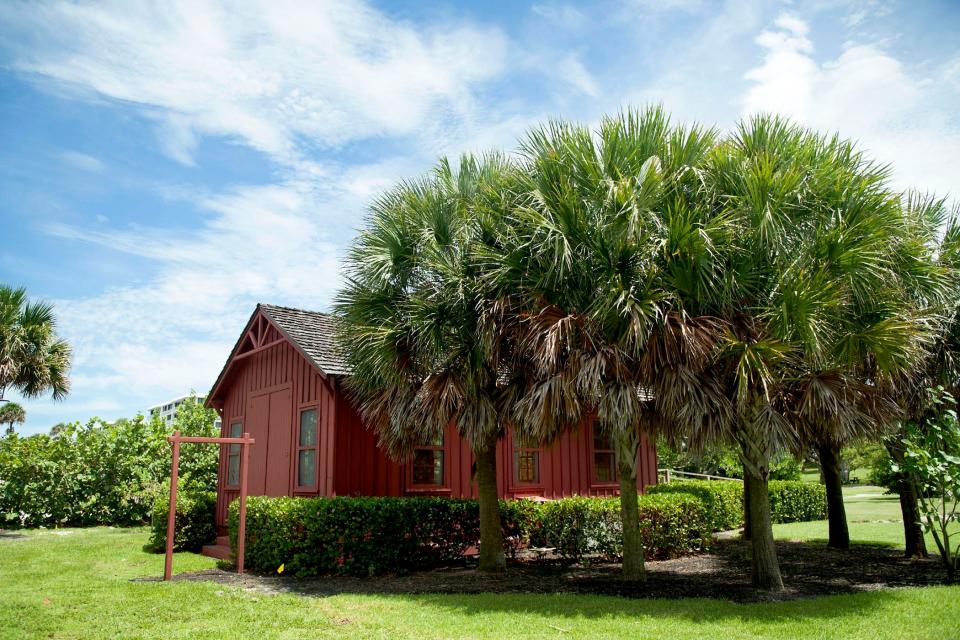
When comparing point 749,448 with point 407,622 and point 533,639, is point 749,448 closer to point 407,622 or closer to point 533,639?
point 533,639

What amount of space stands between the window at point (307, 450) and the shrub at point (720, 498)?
27.1 feet

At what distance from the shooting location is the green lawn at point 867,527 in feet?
51.9

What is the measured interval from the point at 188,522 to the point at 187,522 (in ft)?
0.07

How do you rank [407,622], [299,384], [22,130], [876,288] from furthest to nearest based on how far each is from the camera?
1. [299,384]
2. [22,130]
3. [876,288]
4. [407,622]

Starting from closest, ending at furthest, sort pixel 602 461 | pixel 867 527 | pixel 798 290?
pixel 798 290 < pixel 602 461 < pixel 867 527

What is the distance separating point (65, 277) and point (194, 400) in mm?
9164

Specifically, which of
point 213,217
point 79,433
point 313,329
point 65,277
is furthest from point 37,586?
point 79,433

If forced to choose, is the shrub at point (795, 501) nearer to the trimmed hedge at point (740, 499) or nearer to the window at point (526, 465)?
the trimmed hedge at point (740, 499)

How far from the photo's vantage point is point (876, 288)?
362 inches

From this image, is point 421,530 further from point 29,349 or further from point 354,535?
point 29,349

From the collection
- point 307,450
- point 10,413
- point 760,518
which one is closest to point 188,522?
point 307,450

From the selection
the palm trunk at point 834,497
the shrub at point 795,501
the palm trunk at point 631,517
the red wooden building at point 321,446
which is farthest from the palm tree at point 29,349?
the shrub at point 795,501

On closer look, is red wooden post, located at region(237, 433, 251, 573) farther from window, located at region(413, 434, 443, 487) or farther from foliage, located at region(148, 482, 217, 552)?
foliage, located at region(148, 482, 217, 552)

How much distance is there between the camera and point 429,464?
1395 centimetres
